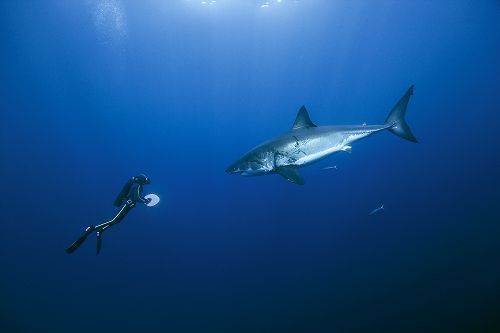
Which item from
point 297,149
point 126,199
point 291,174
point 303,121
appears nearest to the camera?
point 291,174

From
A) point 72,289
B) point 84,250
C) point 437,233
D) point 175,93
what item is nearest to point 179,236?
point 84,250

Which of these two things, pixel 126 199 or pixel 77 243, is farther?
pixel 126 199

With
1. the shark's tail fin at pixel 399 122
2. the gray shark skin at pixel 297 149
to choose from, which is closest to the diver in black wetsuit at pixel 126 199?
the gray shark skin at pixel 297 149

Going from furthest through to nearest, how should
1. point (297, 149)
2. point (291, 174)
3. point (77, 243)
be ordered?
point (297, 149) < point (77, 243) < point (291, 174)

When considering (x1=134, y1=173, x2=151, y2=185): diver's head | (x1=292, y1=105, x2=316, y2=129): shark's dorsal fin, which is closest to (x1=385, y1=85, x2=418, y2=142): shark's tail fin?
(x1=292, y1=105, x2=316, y2=129): shark's dorsal fin

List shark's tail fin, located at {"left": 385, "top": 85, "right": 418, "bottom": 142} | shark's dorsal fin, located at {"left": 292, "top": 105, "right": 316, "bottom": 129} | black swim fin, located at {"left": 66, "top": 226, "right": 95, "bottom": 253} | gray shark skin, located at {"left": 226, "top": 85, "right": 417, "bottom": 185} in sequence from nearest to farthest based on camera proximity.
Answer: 1. black swim fin, located at {"left": 66, "top": 226, "right": 95, "bottom": 253}
2. gray shark skin, located at {"left": 226, "top": 85, "right": 417, "bottom": 185}
3. shark's dorsal fin, located at {"left": 292, "top": 105, "right": 316, "bottom": 129}
4. shark's tail fin, located at {"left": 385, "top": 85, "right": 418, "bottom": 142}

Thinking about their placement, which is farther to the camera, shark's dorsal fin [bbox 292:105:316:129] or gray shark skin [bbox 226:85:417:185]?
shark's dorsal fin [bbox 292:105:316:129]

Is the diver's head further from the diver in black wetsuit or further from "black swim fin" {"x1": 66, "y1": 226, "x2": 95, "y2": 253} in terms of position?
"black swim fin" {"x1": 66, "y1": 226, "x2": 95, "y2": 253}

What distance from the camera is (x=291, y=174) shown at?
17.8ft

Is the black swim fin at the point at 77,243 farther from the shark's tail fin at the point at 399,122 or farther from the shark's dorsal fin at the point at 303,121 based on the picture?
the shark's tail fin at the point at 399,122

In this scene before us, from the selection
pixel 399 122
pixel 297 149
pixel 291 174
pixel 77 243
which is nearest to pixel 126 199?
pixel 77 243

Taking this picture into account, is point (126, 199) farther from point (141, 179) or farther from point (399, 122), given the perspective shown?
point (399, 122)

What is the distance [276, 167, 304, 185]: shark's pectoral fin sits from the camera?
5.23 m

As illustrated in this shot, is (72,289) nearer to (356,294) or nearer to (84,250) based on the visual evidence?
(84,250)
